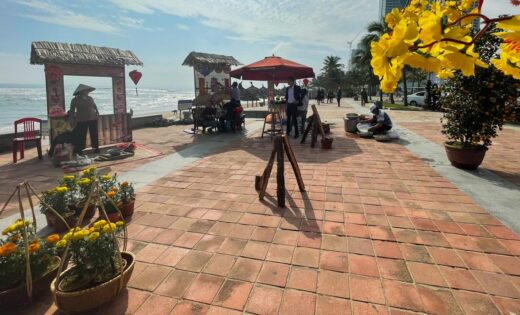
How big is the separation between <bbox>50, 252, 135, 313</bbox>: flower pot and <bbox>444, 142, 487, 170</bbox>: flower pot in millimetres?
5670

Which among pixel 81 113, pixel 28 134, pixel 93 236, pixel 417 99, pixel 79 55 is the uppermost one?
pixel 417 99

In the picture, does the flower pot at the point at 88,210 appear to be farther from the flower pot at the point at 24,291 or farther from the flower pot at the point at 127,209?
the flower pot at the point at 24,291

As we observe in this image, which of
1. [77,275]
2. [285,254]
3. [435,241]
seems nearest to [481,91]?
[435,241]

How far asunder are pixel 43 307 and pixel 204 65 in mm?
11735

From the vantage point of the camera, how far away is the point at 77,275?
2.16 m

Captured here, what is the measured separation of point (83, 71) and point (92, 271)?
8008mm

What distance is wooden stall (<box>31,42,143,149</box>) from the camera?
284 inches

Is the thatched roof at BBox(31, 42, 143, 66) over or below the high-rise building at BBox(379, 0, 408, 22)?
over

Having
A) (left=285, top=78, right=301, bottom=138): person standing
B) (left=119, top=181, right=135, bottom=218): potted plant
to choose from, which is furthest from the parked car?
(left=119, top=181, right=135, bottom=218): potted plant

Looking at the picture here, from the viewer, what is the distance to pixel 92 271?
2.14 metres

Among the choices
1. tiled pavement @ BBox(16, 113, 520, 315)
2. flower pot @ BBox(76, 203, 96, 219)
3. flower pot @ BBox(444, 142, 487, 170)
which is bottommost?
tiled pavement @ BBox(16, 113, 520, 315)

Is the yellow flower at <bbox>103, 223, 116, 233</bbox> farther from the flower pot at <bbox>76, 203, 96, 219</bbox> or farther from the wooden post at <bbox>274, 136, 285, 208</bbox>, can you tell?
the wooden post at <bbox>274, 136, 285, 208</bbox>

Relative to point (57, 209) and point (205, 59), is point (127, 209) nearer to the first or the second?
point (57, 209)

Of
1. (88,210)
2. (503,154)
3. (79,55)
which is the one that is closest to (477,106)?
(503,154)
